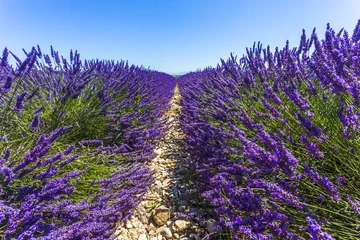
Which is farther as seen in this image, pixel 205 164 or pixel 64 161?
pixel 205 164

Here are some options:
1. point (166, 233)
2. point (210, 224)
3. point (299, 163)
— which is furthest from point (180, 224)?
point (299, 163)

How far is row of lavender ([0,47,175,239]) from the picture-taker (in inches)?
41.6

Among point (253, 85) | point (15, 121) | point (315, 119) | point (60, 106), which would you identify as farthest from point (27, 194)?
point (253, 85)

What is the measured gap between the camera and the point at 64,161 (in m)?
1.18

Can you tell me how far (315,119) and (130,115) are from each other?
1.72 meters

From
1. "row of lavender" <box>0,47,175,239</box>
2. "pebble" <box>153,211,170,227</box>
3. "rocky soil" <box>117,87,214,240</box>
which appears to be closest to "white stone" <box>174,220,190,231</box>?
"rocky soil" <box>117,87,214,240</box>

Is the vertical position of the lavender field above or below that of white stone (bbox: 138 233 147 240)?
above

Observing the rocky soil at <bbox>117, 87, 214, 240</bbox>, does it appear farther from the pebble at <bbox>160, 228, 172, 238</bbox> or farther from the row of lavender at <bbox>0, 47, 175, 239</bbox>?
the row of lavender at <bbox>0, 47, 175, 239</bbox>

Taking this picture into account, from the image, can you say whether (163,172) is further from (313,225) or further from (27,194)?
(313,225)

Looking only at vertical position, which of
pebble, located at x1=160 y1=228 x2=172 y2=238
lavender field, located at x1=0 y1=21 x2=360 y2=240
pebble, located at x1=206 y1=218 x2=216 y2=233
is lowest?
pebble, located at x1=160 y1=228 x2=172 y2=238

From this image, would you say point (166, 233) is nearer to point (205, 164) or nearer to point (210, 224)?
point (210, 224)

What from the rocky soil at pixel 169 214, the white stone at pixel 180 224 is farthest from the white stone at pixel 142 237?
the white stone at pixel 180 224

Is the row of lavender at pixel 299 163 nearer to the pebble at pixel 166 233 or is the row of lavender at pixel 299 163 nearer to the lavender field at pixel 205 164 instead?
the lavender field at pixel 205 164

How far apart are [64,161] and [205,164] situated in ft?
3.59
